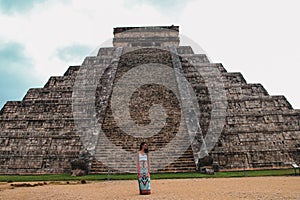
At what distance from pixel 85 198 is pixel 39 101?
1135 centimetres

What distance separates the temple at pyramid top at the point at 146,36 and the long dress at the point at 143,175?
877 inches

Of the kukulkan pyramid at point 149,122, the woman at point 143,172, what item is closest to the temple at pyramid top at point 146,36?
the kukulkan pyramid at point 149,122

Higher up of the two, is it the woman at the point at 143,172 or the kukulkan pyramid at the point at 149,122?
the kukulkan pyramid at the point at 149,122

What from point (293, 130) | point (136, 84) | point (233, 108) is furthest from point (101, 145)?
point (293, 130)

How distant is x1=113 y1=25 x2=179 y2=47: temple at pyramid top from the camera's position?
28.2 m

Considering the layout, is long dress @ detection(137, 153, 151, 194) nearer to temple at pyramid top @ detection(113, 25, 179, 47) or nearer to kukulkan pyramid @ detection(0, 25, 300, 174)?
kukulkan pyramid @ detection(0, 25, 300, 174)

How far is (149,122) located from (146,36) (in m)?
16.3

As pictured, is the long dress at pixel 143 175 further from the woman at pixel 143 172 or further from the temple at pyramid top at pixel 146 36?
the temple at pyramid top at pixel 146 36

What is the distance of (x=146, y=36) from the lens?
28.6 meters

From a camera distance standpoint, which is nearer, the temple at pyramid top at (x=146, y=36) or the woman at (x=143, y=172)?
the woman at (x=143, y=172)

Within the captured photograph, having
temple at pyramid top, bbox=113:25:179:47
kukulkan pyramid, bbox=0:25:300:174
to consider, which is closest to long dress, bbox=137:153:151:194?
kukulkan pyramid, bbox=0:25:300:174

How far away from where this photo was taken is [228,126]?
1409 cm

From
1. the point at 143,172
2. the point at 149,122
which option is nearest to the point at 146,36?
the point at 149,122

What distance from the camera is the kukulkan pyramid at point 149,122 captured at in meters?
12.0
